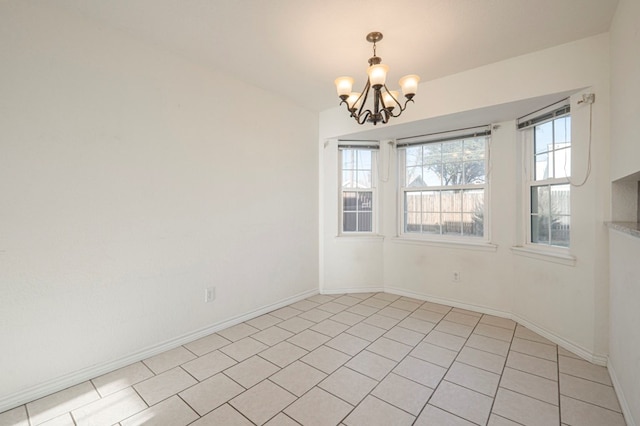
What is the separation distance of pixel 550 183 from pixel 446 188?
1113mm

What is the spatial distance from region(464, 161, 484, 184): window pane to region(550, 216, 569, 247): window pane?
893mm

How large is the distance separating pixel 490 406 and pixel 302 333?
166 cm

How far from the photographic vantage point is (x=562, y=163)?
9.08 ft

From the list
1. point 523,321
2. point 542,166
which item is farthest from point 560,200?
point 523,321

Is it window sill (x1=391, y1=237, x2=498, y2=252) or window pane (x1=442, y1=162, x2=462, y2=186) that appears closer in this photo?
window sill (x1=391, y1=237, x2=498, y2=252)

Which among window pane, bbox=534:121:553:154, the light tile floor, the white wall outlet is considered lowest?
the light tile floor

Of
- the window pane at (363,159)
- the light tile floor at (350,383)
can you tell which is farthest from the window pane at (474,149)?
the light tile floor at (350,383)

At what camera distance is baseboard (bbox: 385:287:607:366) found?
2.35 m

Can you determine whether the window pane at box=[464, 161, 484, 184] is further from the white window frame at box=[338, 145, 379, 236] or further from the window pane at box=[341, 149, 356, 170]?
the window pane at box=[341, 149, 356, 170]

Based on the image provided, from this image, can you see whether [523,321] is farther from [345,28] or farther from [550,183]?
[345,28]

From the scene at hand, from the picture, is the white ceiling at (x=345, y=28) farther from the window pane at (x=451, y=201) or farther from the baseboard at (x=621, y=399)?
the baseboard at (x=621, y=399)

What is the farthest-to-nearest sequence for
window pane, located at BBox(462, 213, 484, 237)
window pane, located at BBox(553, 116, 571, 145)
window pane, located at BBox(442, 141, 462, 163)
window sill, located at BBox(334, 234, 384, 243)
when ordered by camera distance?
window sill, located at BBox(334, 234, 384, 243) < window pane, located at BBox(442, 141, 462, 163) < window pane, located at BBox(462, 213, 484, 237) < window pane, located at BBox(553, 116, 571, 145)

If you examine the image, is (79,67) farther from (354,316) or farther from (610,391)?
(610,391)

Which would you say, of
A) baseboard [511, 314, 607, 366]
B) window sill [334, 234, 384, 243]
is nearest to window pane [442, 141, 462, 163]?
window sill [334, 234, 384, 243]
